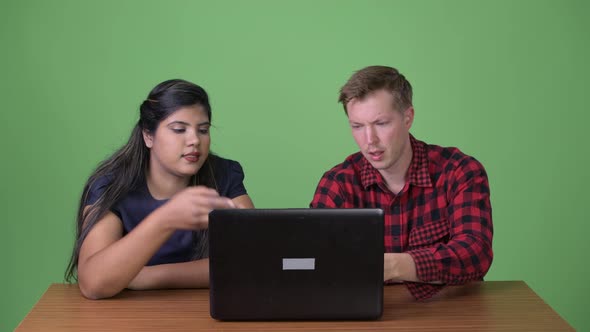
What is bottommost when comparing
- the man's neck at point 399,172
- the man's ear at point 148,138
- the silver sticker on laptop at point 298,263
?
the silver sticker on laptop at point 298,263

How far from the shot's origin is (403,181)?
248 cm

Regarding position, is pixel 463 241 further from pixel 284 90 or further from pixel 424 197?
pixel 284 90

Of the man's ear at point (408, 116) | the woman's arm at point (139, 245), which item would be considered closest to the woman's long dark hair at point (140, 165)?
the woman's arm at point (139, 245)

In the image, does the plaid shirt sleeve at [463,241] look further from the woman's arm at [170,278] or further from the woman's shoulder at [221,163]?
the woman's shoulder at [221,163]

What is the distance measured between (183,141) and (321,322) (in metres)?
0.82

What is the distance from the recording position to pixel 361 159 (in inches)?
99.7

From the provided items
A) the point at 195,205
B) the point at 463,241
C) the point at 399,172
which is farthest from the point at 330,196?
the point at 195,205

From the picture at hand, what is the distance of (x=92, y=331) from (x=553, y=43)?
8.71 feet

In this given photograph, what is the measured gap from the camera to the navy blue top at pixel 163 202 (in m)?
2.43

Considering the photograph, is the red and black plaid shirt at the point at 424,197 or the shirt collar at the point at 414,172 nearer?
the red and black plaid shirt at the point at 424,197

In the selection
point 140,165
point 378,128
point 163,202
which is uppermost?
point 378,128

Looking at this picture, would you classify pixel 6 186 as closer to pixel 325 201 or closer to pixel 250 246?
pixel 325 201

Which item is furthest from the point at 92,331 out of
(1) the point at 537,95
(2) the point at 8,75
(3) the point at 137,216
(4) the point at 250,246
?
(1) the point at 537,95

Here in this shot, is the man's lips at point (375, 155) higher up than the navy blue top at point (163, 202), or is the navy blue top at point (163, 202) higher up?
the man's lips at point (375, 155)
